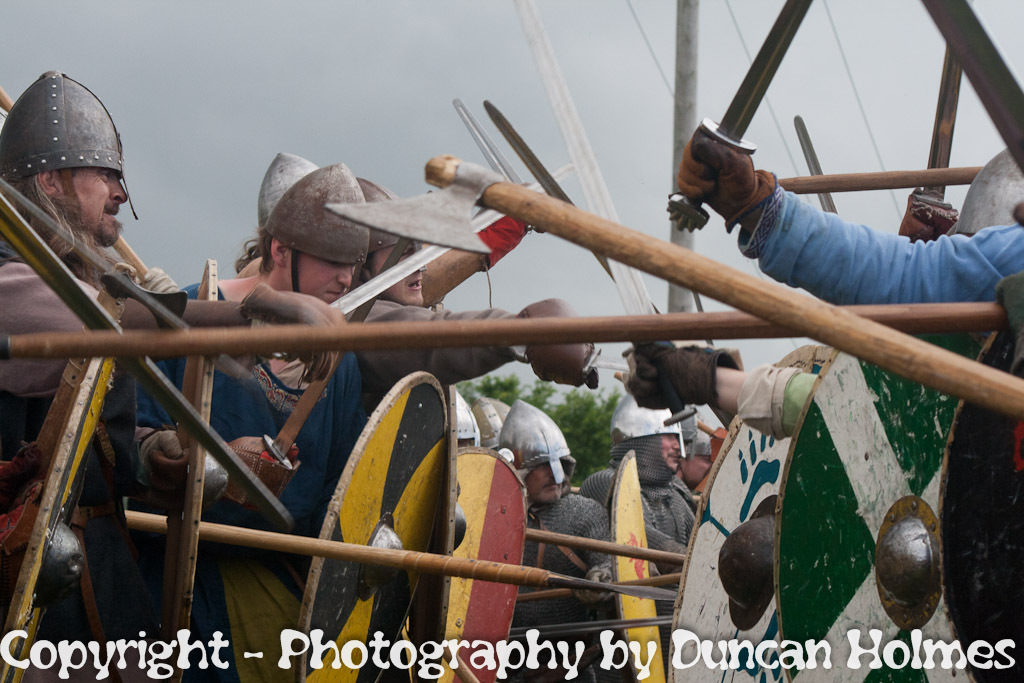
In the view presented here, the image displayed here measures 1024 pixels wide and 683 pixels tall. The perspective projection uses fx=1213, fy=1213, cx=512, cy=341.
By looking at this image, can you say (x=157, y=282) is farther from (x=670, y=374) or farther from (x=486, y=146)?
(x=486, y=146)

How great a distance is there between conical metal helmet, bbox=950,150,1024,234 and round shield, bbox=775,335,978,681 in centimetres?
75

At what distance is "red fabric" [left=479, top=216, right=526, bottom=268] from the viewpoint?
459 cm

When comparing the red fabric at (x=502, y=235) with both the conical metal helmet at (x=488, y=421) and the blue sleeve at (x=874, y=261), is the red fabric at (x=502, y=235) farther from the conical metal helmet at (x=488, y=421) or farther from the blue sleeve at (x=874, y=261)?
the conical metal helmet at (x=488, y=421)

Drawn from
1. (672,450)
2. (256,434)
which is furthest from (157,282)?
(672,450)

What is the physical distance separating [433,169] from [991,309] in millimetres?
863

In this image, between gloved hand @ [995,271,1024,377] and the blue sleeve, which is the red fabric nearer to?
the blue sleeve

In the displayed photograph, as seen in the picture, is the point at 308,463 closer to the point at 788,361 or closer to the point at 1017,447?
the point at 788,361

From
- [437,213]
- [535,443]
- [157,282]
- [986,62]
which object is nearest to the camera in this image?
[437,213]

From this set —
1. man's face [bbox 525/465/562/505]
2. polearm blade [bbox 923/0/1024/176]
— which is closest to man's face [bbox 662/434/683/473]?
man's face [bbox 525/465/562/505]

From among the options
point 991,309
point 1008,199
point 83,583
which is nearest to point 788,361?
point 1008,199

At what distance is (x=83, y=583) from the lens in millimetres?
2564

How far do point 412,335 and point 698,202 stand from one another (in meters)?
0.97

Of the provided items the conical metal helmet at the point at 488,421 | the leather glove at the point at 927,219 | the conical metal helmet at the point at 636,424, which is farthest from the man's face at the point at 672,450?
the leather glove at the point at 927,219

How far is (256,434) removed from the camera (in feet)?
10.00
